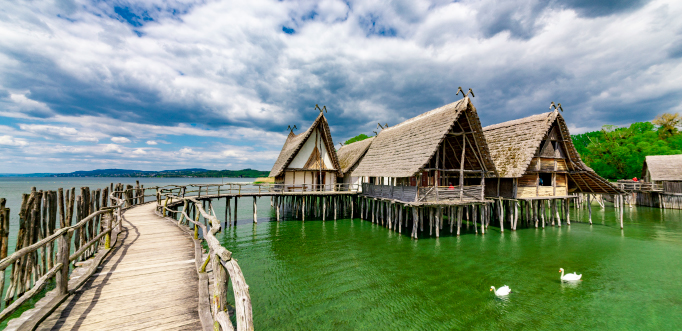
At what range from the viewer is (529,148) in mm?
16812

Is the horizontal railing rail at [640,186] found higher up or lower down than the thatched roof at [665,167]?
lower down

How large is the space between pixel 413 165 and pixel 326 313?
377 inches

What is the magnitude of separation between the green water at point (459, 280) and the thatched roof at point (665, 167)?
15.1 metres

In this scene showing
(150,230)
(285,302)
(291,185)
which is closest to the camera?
(285,302)

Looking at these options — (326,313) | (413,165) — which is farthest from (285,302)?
(413,165)

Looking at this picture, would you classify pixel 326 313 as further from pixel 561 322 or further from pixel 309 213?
pixel 309 213

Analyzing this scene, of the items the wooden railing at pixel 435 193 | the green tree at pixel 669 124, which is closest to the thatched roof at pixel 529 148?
the wooden railing at pixel 435 193

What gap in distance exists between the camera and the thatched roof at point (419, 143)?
1473 cm

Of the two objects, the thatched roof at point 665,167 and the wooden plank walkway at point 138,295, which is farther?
the thatched roof at point 665,167

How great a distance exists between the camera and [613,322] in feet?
23.1

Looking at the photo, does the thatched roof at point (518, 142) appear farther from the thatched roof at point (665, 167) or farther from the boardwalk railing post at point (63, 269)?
the thatched roof at point (665, 167)

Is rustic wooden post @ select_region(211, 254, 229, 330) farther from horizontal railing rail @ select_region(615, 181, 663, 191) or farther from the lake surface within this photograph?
horizontal railing rail @ select_region(615, 181, 663, 191)

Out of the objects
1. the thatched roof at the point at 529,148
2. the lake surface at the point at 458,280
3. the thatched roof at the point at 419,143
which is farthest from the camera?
the thatched roof at the point at 529,148

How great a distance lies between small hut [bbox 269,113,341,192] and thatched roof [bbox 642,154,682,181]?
31.3 m
